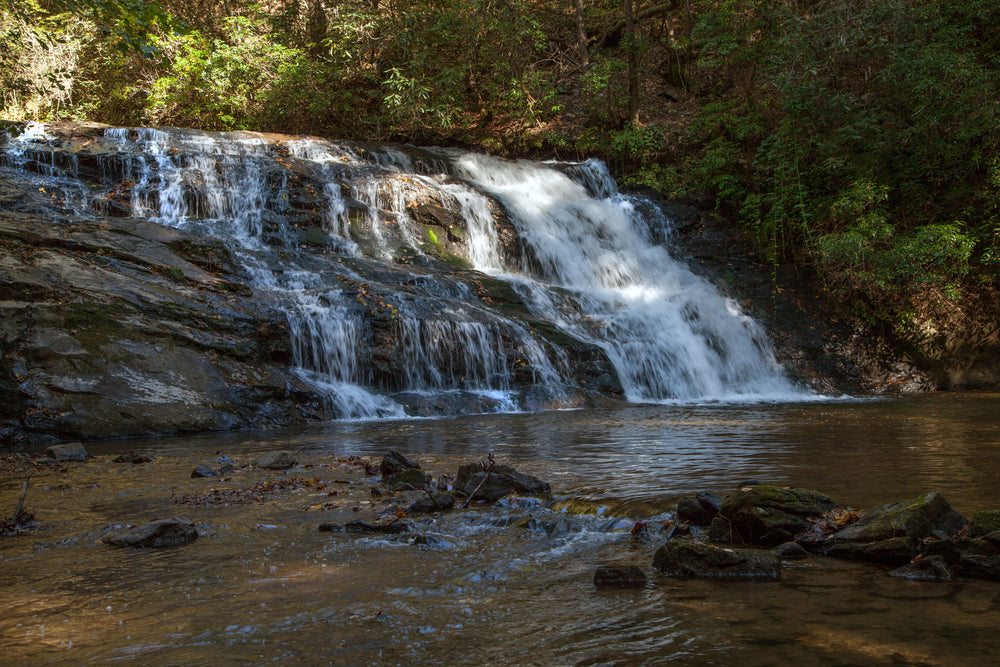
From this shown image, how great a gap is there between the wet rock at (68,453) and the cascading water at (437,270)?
3.68 metres

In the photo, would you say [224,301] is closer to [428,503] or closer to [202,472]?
[202,472]

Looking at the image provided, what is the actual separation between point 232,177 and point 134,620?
13401mm

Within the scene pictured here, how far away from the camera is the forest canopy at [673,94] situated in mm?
13438

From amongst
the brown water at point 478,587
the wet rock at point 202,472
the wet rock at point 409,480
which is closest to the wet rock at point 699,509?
the brown water at point 478,587

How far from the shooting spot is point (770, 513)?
3295 mm

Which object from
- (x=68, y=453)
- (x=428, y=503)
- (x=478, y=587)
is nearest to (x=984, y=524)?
(x=478, y=587)

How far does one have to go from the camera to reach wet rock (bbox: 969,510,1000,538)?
282 centimetres

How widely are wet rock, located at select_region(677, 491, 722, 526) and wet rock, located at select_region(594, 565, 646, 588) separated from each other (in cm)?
89

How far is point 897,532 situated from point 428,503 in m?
2.54

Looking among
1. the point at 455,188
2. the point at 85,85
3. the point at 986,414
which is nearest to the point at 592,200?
the point at 455,188

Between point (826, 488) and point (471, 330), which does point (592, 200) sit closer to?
point (471, 330)

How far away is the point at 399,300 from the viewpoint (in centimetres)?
1130

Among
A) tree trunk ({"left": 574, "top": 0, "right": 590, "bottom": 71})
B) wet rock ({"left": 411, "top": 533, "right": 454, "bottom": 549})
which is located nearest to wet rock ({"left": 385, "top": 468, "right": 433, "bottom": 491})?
wet rock ({"left": 411, "top": 533, "right": 454, "bottom": 549})

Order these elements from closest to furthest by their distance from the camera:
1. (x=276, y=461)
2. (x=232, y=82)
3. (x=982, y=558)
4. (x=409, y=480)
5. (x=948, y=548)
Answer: (x=982, y=558) → (x=948, y=548) → (x=409, y=480) → (x=276, y=461) → (x=232, y=82)
